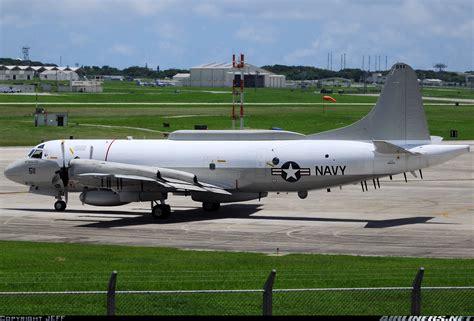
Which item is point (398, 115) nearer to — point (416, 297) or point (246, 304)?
point (246, 304)

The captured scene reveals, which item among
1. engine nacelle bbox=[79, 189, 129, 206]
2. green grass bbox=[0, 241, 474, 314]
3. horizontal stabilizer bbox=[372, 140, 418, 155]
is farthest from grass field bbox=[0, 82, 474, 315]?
horizontal stabilizer bbox=[372, 140, 418, 155]

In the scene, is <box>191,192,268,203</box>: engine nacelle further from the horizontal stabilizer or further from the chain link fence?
the chain link fence

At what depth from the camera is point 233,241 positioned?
39062 millimetres

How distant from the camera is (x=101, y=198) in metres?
44.6

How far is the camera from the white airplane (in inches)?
1758

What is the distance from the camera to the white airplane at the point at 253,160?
44.7 metres

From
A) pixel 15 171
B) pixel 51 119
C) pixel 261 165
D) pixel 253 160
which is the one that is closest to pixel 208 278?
pixel 261 165

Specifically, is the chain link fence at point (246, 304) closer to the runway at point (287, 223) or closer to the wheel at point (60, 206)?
the runway at point (287, 223)

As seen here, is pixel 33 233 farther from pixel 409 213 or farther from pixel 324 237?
pixel 409 213

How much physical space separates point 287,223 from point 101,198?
28.8 feet

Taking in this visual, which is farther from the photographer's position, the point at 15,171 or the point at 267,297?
the point at 15,171

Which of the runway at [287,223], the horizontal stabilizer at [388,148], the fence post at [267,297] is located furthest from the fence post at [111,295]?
the horizontal stabilizer at [388,148]

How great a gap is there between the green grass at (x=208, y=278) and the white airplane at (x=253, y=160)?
8329 millimetres

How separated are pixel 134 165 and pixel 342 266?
18.2 meters
